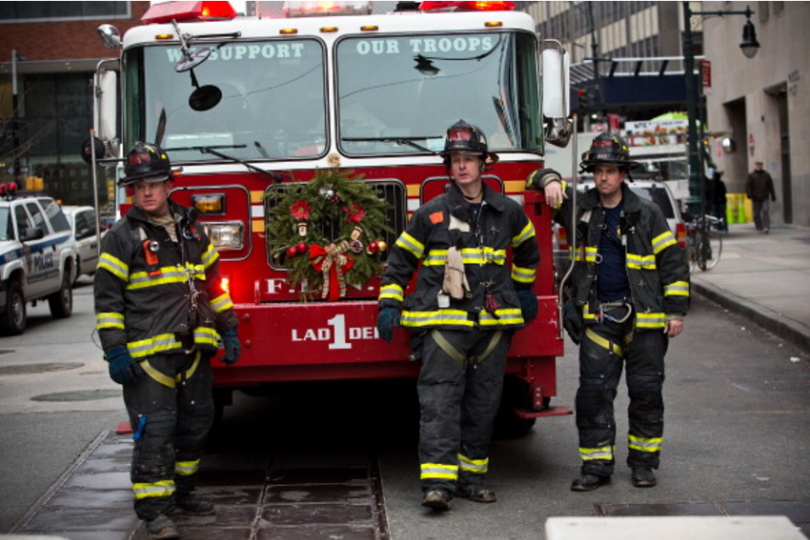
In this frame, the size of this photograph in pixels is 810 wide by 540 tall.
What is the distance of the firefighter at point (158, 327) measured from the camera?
649 cm

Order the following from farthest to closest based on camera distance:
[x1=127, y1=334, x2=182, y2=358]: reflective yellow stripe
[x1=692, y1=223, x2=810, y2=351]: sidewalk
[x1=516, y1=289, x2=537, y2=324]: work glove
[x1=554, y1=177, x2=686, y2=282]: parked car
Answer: [x1=554, y1=177, x2=686, y2=282]: parked car, [x1=692, y1=223, x2=810, y2=351]: sidewalk, [x1=516, y1=289, x2=537, y2=324]: work glove, [x1=127, y1=334, x2=182, y2=358]: reflective yellow stripe

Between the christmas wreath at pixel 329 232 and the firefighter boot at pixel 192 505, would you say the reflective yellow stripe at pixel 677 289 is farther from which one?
the firefighter boot at pixel 192 505

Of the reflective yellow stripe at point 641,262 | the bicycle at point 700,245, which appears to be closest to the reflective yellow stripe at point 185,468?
the reflective yellow stripe at point 641,262

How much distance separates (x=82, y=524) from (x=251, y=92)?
2.77m

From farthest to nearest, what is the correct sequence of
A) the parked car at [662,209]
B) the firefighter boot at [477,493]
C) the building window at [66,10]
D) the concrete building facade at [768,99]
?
the building window at [66,10] → the concrete building facade at [768,99] → the parked car at [662,209] → the firefighter boot at [477,493]

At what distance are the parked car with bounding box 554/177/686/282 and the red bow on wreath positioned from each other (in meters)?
8.91

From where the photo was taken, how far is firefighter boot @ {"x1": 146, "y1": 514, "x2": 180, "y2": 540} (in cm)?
641

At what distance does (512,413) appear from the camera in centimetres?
868

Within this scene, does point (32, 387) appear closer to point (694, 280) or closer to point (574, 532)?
point (574, 532)

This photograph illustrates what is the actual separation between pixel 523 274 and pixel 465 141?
2.78 feet

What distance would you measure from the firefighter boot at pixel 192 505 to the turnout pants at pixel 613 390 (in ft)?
6.99

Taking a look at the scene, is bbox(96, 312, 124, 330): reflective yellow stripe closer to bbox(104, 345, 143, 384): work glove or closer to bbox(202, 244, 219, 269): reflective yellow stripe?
bbox(104, 345, 143, 384): work glove

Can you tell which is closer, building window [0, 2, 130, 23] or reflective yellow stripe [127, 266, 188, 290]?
reflective yellow stripe [127, 266, 188, 290]

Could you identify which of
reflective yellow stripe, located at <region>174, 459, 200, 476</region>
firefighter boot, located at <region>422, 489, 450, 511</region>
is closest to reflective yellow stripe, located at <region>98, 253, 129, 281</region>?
reflective yellow stripe, located at <region>174, 459, 200, 476</region>
